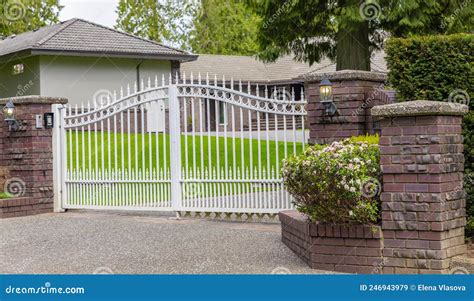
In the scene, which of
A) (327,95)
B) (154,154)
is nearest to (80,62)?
(154,154)

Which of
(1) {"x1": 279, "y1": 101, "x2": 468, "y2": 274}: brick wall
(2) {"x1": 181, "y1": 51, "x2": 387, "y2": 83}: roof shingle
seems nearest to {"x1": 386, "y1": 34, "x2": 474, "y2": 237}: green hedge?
(1) {"x1": 279, "y1": 101, "x2": 468, "y2": 274}: brick wall

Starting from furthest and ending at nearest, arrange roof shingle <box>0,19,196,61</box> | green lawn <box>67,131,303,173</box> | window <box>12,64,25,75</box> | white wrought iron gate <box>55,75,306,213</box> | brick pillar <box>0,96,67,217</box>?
window <box>12,64,25,75</box>
roof shingle <box>0,19,196,61</box>
brick pillar <box>0,96,67,217</box>
green lawn <box>67,131,303,173</box>
white wrought iron gate <box>55,75,306,213</box>

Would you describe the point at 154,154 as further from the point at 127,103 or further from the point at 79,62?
the point at 79,62

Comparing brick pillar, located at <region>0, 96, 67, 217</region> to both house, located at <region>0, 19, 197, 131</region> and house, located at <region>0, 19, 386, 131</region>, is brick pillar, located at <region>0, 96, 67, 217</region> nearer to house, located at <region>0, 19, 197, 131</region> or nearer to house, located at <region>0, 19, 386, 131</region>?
house, located at <region>0, 19, 386, 131</region>

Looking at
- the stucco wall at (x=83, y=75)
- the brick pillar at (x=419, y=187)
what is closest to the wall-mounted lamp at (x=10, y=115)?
the brick pillar at (x=419, y=187)

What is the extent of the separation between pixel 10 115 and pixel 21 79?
1418cm

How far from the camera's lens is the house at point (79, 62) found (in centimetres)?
2383

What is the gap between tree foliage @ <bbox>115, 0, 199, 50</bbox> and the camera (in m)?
41.2

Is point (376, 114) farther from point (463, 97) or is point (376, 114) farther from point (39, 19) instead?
Result: point (39, 19)

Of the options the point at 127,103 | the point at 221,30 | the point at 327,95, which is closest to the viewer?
the point at 327,95

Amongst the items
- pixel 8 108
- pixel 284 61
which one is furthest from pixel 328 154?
pixel 284 61

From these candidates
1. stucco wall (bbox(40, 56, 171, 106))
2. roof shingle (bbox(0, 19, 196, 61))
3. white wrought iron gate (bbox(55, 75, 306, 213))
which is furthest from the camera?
stucco wall (bbox(40, 56, 171, 106))

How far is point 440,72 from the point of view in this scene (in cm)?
703

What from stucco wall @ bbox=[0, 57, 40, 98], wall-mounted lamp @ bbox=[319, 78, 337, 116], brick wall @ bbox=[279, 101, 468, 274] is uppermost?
stucco wall @ bbox=[0, 57, 40, 98]
